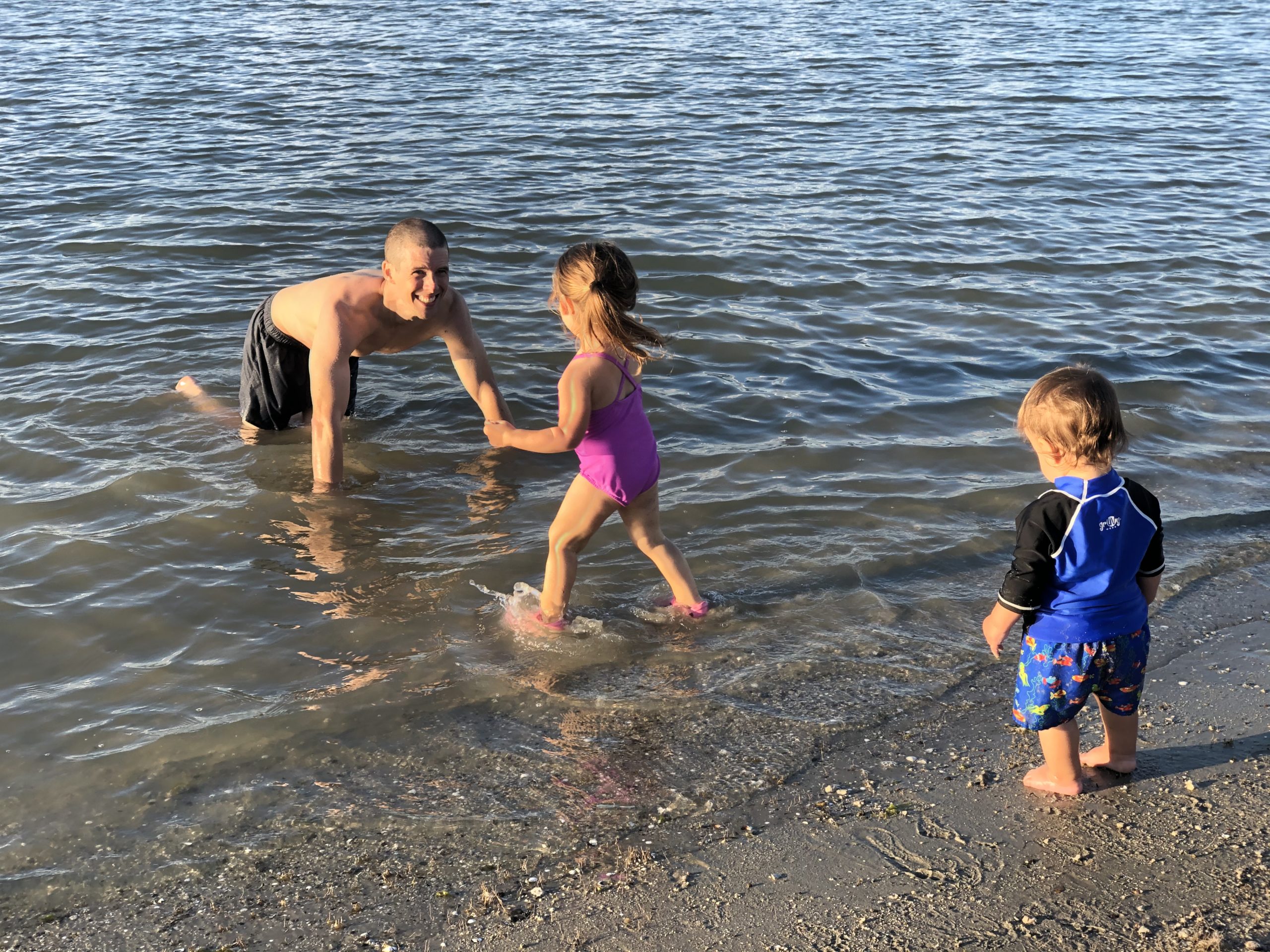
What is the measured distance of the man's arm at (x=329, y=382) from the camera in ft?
19.4

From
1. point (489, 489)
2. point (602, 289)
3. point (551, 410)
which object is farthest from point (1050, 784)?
point (551, 410)

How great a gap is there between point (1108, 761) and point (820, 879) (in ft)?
3.64

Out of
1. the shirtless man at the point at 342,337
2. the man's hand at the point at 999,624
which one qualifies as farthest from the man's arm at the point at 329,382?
the man's hand at the point at 999,624

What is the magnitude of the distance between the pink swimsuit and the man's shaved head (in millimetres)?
1579

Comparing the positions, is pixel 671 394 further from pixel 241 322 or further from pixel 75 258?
pixel 75 258

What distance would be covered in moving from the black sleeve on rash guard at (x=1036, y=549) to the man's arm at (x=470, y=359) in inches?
143

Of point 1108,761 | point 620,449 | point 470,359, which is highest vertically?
point 620,449

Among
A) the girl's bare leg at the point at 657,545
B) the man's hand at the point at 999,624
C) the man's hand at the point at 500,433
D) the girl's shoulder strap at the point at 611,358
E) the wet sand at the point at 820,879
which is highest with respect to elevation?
the girl's shoulder strap at the point at 611,358

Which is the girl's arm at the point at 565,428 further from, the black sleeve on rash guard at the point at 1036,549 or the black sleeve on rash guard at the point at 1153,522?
the black sleeve on rash guard at the point at 1153,522

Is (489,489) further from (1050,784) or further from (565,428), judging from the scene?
(1050,784)

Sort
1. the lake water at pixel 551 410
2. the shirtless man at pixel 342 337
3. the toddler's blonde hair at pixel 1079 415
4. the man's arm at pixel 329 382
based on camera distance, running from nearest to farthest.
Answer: the toddler's blonde hair at pixel 1079 415 < the lake water at pixel 551 410 < the shirtless man at pixel 342 337 < the man's arm at pixel 329 382

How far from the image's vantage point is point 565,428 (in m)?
4.40

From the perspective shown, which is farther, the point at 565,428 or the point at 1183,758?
the point at 565,428

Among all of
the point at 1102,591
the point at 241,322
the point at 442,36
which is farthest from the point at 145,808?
the point at 442,36
